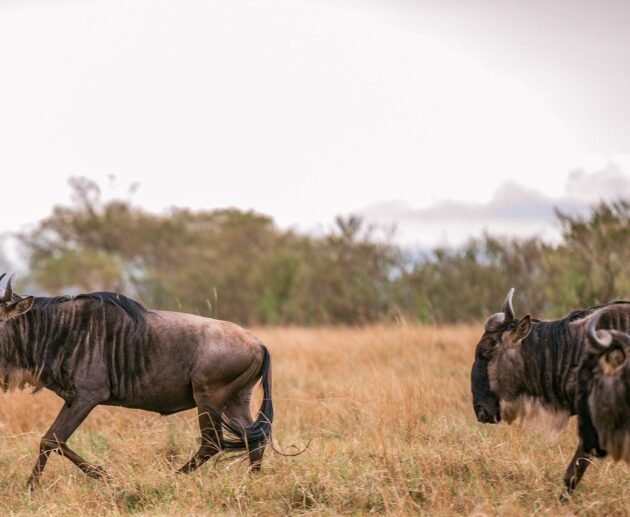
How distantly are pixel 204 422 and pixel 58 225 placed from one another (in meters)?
28.7

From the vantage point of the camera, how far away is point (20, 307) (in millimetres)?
5629

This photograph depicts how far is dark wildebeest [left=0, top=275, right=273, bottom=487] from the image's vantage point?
5.66 meters

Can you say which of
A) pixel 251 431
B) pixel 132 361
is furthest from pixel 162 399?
pixel 251 431

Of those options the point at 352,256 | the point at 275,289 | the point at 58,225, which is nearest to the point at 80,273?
the point at 58,225

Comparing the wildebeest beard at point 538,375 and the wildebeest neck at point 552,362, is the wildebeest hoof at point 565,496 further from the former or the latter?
the wildebeest neck at point 552,362

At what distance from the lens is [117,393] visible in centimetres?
573

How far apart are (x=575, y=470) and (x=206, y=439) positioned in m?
2.35

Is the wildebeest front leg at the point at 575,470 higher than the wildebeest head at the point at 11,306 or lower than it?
lower

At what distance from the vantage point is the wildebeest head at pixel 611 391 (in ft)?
13.9

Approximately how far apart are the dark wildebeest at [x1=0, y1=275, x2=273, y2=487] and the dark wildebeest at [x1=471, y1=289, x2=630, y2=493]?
58.5 inches

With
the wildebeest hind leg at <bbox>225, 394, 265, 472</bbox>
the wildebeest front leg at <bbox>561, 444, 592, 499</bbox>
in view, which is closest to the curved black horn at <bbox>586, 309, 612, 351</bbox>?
the wildebeest front leg at <bbox>561, 444, 592, 499</bbox>

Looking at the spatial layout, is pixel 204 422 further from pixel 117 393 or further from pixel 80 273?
pixel 80 273

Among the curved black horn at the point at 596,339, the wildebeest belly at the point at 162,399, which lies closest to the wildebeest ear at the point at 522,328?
the curved black horn at the point at 596,339

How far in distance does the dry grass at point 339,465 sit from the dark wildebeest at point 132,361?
0.30 meters
